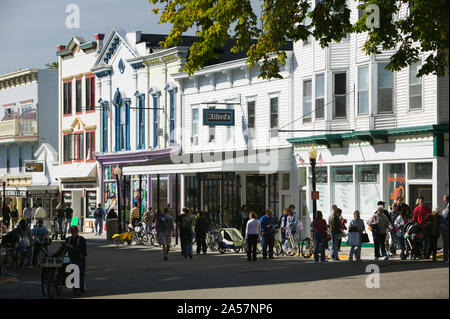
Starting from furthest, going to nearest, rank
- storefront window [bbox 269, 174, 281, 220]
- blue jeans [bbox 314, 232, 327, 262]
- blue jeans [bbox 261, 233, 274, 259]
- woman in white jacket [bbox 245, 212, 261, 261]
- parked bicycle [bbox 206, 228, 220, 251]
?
storefront window [bbox 269, 174, 281, 220], parked bicycle [bbox 206, 228, 220, 251], blue jeans [bbox 261, 233, 274, 259], woman in white jacket [bbox 245, 212, 261, 261], blue jeans [bbox 314, 232, 327, 262]

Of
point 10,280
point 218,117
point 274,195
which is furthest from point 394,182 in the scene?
point 10,280

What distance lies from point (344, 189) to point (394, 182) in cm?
310

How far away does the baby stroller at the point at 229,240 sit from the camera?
3425 cm

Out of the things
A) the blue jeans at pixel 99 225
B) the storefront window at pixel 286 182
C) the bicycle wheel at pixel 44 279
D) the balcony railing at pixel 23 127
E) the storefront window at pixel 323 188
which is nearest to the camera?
the bicycle wheel at pixel 44 279

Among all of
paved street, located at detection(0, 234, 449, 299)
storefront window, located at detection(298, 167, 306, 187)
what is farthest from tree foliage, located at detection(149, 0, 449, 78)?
storefront window, located at detection(298, 167, 306, 187)

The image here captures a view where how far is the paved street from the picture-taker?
745 inches

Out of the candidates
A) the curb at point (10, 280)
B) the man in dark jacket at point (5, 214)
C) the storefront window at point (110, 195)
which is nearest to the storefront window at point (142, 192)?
the storefront window at point (110, 195)

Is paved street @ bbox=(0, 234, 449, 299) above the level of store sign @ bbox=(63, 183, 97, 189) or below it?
below

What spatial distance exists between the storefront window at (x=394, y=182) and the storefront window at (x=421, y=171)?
46 centimetres

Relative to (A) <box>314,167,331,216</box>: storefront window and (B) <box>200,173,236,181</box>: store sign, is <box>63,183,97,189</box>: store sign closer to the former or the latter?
(B) <box>200,173,236,181</box>: store sign

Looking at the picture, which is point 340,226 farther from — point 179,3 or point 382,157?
point 179,3

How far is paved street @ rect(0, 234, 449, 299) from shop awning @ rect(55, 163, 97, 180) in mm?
25533

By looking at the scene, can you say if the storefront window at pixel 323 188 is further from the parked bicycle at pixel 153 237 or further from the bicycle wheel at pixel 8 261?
the bicycle wheel at pixel 8 261

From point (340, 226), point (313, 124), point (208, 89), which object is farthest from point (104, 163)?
point (340, 226)
